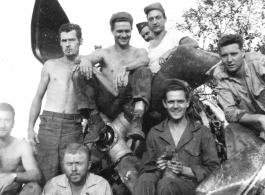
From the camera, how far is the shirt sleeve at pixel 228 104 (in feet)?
14.9

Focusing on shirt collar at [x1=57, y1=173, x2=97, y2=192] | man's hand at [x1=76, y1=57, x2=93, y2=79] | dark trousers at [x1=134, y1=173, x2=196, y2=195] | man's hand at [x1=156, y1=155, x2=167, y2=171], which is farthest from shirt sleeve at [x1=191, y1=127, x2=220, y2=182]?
man's hand at [x1=76, y1=57, x2=93, y2=79]

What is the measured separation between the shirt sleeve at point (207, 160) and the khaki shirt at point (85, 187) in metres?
1.02

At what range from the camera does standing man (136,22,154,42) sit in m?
7.32

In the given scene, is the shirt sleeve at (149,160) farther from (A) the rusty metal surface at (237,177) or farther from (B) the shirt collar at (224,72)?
(B) the shirt collar at (224,72)

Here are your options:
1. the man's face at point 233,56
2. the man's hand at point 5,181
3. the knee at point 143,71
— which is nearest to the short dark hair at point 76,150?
the man's hand at point 5,181

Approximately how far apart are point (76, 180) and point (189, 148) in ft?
3.86

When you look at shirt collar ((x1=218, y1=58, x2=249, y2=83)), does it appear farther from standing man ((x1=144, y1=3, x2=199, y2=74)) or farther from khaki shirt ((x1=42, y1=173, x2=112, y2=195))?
khaki shirt ((x1=42, y1=173, x2=112, y2=195))

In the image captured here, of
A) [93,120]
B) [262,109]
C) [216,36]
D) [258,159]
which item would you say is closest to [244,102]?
[262,109]

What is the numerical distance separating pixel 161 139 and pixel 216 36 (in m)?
15.2

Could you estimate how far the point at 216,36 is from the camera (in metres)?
18.7

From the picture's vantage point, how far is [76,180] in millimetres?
4379

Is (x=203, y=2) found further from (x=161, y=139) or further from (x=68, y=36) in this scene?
(x=161, y=139)

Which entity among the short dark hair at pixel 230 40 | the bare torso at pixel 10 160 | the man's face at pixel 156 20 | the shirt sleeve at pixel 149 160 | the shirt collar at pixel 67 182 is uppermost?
the man's face at pixel 156 20

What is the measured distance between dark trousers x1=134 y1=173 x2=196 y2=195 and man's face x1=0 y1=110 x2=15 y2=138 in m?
1.86
